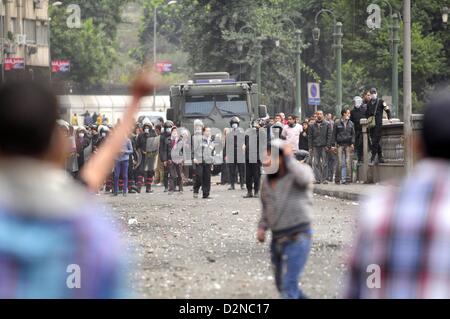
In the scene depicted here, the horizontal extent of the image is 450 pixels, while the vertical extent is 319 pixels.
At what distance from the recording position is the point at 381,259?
5.03 m

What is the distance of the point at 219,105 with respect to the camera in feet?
133

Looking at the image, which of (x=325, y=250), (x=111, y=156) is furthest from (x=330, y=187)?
(x=111, y=156)

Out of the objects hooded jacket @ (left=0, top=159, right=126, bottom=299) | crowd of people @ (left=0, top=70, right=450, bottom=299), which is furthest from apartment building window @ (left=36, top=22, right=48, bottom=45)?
hooded jacket @ (left=0, top=159, right=126, bottom=299)

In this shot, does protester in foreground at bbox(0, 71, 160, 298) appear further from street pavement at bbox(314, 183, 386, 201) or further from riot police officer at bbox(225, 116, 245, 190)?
riot police officer at bbox(225, 116, 245, 190)

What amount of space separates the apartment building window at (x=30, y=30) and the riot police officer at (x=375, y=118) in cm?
6264

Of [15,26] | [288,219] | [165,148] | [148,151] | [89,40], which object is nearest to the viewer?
[288,219]

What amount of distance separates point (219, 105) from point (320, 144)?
6699mm

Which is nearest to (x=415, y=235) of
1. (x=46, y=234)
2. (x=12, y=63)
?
(x=46, y=234)

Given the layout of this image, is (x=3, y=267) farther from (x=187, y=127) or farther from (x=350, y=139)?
(x=187, y=127)

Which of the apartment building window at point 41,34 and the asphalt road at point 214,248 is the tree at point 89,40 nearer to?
the apartment building window at point 41,34

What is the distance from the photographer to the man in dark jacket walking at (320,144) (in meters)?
34.2

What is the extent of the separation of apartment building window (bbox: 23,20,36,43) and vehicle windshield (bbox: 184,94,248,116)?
54013mm

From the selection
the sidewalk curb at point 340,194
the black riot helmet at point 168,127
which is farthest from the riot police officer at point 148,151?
the sidewalk curb at point 340,194

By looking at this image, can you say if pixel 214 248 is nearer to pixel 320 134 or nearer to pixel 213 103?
pixel 320 134
